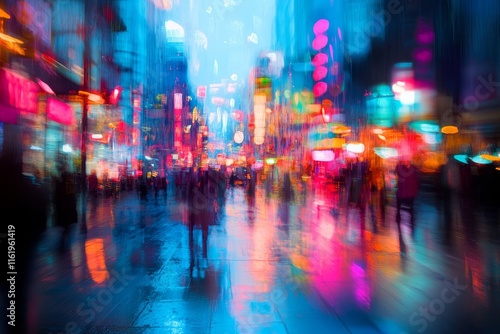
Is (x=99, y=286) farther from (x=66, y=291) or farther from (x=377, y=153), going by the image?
(x=377, y=153)

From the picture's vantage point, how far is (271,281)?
795 cm

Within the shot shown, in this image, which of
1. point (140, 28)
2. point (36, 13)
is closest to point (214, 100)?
point (140, 28)

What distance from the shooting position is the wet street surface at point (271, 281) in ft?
19.1

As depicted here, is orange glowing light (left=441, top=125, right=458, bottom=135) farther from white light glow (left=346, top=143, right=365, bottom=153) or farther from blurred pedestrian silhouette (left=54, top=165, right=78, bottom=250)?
blurred pedestrian silhouette (left=54, top=165, right=78, bottom=250)

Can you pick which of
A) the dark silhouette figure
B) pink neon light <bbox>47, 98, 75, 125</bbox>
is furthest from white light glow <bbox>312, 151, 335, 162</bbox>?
the dark silhouette figure

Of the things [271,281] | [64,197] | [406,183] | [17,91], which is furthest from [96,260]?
[406,183]

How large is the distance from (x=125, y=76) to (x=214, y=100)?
113ft

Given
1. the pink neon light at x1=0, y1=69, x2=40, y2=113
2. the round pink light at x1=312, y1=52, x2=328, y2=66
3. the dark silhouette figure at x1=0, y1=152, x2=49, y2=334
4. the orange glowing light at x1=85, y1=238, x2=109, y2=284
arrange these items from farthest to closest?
the round pink light at x1=312, y1=52, x2=328, y2=66, the pink neon light at x1=0, y1=69, x2=40, y2=113, the dark silhouette figure at x1=0, y1=152, x2=49, y2=334, the orange glowing light at x1=85, y1=238, x2=109, y2=284

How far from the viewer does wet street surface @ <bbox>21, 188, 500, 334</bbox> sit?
19.1 feet

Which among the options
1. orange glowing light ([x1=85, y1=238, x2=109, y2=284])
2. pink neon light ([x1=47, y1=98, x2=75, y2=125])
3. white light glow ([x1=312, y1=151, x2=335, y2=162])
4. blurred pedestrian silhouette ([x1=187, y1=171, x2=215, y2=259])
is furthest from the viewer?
white light glow ([x1=312, y1=151, x2=335, y2=162])

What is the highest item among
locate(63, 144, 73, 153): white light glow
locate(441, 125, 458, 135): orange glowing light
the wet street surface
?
locate(441, 125, 458, 135): orange glowing light

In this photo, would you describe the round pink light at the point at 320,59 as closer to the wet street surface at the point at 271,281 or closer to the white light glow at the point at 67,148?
the white light glow at the point at 67,148

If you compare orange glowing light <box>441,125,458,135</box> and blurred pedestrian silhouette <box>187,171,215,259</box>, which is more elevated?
orange glowing light <box>441,125,458,135</box>

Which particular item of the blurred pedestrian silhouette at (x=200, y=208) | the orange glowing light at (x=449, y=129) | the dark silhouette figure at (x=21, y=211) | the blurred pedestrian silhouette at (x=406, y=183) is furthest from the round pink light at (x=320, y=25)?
the blurred pedestrian silhouette at (x=200, y=208)
